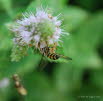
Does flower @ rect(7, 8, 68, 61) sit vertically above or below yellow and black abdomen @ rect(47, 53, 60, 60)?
above

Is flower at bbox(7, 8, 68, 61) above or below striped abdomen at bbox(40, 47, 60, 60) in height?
above

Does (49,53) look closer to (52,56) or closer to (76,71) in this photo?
(52,56)

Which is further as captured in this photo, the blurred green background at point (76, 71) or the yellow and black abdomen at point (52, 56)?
the blurred green background at point (76, 71)

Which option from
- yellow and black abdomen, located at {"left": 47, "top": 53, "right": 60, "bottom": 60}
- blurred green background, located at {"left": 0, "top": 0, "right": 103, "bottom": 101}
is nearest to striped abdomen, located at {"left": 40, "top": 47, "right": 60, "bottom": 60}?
yellow and black abdomen, located at {"left": 47, "top": 53, "right": 60, "bottom": 60}

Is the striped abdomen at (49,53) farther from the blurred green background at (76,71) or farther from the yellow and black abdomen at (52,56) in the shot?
the blurred green background at (76,71)

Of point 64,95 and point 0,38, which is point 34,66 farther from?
point 0,38

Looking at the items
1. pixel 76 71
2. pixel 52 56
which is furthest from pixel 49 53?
pixel 76 71

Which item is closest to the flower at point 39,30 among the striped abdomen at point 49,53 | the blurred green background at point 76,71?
the striped abdomen at point 49,53

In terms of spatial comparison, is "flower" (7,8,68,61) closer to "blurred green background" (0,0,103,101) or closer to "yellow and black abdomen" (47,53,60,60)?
"yellow and black abdomen" (47,53,60,60)

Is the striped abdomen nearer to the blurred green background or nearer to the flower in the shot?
the flower

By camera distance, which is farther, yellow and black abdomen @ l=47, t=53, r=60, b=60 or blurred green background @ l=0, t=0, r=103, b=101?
blurred green background @ l=0, t=0, r=103, b=101
